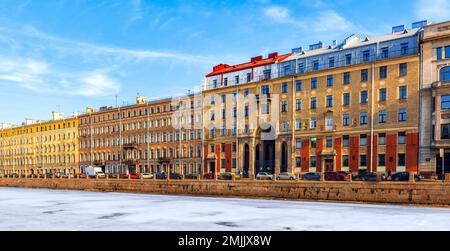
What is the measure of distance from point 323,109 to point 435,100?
16.8m

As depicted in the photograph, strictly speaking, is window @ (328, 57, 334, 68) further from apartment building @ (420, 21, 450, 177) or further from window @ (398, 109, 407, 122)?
apartment building @ (420, 21, 450, 177)

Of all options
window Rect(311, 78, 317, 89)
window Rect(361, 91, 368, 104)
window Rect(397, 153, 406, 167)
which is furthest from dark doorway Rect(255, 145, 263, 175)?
window Rect(397, 153, 406, 167)

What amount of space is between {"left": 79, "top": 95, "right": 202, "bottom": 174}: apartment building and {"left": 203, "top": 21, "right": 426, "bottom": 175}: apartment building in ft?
20.0

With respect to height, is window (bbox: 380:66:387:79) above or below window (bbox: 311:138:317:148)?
above

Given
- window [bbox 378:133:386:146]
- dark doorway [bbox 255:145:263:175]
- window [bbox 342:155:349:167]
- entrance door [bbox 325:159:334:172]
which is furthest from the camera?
dark doorway [bbox 255:145:263:175]

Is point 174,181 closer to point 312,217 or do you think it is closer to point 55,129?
point 312,217

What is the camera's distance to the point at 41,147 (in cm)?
12356

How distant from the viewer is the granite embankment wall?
4003 cm

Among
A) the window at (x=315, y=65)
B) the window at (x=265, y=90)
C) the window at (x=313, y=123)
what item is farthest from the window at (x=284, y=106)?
the window at (x=315, y=65)

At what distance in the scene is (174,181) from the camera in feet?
201

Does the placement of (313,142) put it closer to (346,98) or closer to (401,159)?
(346,98)

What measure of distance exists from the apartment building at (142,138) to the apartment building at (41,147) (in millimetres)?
5001
